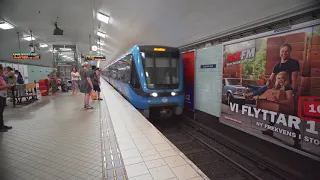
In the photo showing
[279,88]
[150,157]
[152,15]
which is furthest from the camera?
[152,15]

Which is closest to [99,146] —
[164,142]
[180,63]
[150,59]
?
[164,142]

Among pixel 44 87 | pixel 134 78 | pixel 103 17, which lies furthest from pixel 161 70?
pixel 44 87

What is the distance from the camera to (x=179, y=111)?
590cm

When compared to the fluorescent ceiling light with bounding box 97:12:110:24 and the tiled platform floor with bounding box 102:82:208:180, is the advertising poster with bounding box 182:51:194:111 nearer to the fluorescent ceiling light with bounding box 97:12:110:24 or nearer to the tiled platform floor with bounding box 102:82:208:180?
the tiled platform floor with bounding box 102:82:208:180

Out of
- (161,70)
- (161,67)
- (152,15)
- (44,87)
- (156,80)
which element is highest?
(152,15)

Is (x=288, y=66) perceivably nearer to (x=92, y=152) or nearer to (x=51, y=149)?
(x=92, y=152)

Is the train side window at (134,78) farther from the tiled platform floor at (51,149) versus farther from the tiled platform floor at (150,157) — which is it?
the tiled platform floor at (150,157)

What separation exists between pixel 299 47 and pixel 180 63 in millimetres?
3542

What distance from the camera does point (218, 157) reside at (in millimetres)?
3869

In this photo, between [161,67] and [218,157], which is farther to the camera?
[161,67]

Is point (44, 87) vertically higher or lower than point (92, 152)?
higher

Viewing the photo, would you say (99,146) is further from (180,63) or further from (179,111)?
(180,63)

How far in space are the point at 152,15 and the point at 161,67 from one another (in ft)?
7.48

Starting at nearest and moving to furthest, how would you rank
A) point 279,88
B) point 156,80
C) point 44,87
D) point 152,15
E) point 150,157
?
point 150,157 < point 279,88 < point 156,80 < point 152,15 < point 44,87
